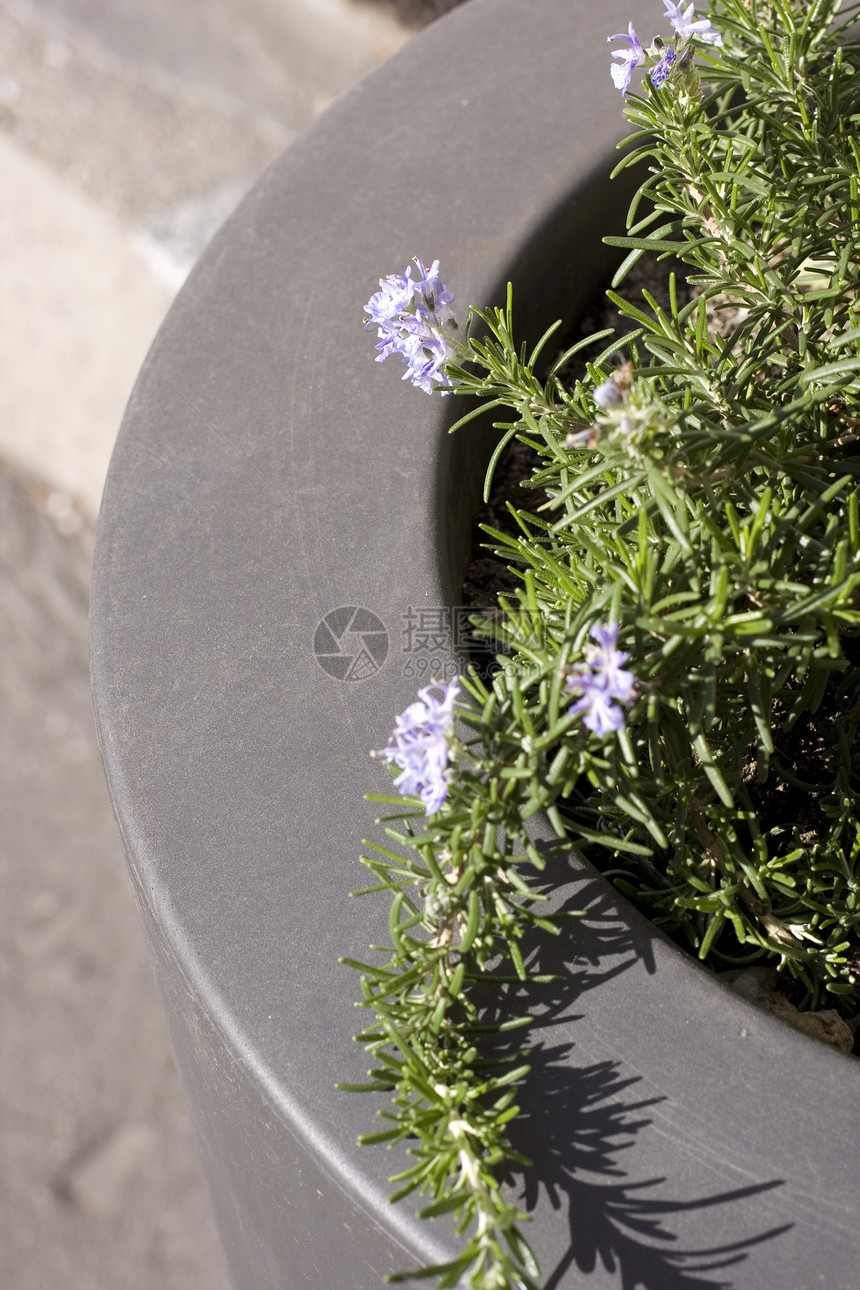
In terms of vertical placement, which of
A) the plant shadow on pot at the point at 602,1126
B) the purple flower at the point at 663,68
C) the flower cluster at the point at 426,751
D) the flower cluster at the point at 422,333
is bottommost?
the plant shadow on pot at the point at 602,1126

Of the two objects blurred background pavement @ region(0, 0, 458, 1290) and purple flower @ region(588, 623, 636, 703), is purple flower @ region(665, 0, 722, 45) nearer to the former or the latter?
purple flower @ region(588, 623, 636, 703)

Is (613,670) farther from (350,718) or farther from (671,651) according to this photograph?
(350,718)

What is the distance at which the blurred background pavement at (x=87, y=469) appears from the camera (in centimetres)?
147

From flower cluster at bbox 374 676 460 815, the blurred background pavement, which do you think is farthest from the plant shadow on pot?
the blurred background pavement

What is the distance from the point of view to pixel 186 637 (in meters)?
0.74

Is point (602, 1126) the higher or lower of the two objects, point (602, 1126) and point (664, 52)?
the lower

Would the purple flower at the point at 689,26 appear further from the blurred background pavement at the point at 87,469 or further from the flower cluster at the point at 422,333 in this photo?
the blurred background pavement at the point at 87,469

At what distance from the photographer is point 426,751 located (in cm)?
54

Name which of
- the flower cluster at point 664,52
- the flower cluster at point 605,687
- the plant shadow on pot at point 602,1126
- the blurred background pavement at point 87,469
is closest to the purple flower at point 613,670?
the flower cluster at point 605,687

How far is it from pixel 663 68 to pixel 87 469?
5.00ft

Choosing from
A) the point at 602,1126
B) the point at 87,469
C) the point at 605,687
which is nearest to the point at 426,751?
the point at 605,687

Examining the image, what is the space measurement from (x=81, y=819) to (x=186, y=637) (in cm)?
114

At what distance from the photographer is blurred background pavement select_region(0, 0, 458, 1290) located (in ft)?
4.83

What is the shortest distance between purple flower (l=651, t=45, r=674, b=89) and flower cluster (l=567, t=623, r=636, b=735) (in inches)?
15.7
